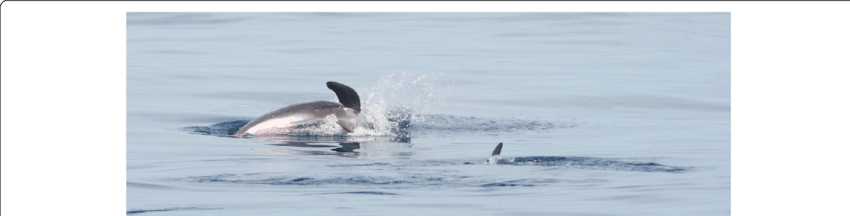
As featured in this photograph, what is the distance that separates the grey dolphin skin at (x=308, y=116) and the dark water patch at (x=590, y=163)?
11.9 feet

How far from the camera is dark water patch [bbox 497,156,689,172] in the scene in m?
10.6

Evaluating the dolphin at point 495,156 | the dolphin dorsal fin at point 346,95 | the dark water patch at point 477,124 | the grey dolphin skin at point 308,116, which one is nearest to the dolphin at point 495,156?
the dolphin at point 495,156

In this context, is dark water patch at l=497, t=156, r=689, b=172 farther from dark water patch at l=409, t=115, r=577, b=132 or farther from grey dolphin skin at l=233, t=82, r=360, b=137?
grey dolphin skin at l=233, t=82, r=360, b=137

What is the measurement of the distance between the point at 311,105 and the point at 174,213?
6146 millimetres

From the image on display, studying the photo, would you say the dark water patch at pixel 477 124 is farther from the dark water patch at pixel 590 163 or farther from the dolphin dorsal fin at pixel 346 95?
the dark water patch at pixel 590 163

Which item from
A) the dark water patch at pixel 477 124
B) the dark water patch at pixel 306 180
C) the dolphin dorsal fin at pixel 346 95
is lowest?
the dark water patch at pixel 306 180

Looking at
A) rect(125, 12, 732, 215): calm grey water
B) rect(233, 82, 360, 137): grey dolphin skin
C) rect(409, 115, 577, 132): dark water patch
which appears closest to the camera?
rect(125, 12, 732, 215): calm grey water

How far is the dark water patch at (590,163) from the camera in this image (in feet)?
34.9

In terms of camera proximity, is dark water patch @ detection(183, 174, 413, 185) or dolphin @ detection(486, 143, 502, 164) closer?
dark water patch @ detection(183, 174, 413, 185)

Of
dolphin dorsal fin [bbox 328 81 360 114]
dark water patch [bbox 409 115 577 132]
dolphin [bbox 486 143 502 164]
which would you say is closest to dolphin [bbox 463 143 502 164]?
dolphin [bbox 486 143 502 164]

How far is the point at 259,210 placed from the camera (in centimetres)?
840

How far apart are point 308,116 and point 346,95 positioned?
659 millimetres

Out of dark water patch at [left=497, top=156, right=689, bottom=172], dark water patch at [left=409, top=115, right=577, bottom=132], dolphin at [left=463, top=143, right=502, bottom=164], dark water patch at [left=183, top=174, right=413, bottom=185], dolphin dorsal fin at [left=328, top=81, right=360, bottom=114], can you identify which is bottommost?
dark water patch at [left=183, top=174, right=413, bottom=185]

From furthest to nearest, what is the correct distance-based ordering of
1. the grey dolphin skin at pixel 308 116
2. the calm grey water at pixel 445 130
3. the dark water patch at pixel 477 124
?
1. the dark water patch at pixel 477 124
2. the grey dolphin skin at pixel 308 116
3. the calm grey water at pixel 445 130
